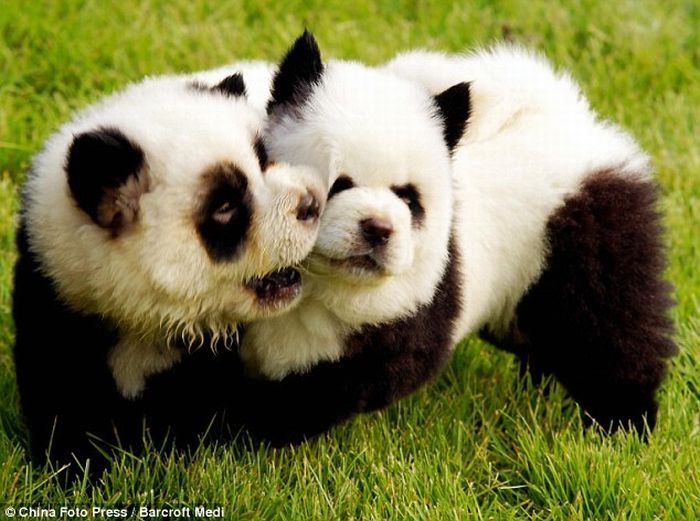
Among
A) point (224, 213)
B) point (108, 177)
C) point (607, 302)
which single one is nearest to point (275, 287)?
point (224, 213)

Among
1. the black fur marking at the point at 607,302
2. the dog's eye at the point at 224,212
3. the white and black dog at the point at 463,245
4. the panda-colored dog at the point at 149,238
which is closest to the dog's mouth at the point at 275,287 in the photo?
the panda-colored dog at the point at 149,238

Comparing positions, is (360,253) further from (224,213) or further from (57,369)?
(57,369)

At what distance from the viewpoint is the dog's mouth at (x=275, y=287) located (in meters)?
4.46

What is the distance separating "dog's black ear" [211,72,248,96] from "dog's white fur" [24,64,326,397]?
10 centimetres

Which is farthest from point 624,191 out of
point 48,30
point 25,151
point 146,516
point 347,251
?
point 48,30

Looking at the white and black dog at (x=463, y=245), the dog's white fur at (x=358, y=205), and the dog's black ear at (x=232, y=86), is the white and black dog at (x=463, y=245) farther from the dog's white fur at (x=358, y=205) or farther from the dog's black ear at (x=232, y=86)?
the dog's black ear at (x=232, y=86)

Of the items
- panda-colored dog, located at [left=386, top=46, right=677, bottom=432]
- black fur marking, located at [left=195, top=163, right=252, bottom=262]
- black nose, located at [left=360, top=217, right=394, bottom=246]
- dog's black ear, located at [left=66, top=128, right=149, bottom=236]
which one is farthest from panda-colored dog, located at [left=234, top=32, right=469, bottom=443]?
dog's black ear, located at [left=66, top=128, right=149, bottom=236]

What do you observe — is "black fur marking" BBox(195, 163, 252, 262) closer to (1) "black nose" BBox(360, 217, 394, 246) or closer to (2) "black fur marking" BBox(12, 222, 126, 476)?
(1) "black nose" BBox(360, 217, 394, 246)

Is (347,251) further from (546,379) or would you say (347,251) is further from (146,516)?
(546,379)

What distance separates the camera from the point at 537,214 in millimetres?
5312

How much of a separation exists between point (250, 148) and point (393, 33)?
4564 millimetres

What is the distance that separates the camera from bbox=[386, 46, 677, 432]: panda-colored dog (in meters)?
5.29

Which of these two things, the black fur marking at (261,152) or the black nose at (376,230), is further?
the black fur marking at (261,152)

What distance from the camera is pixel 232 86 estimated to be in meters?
4.72
